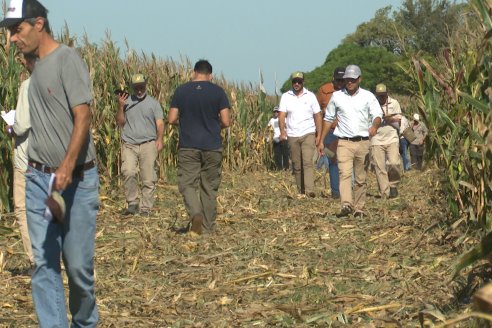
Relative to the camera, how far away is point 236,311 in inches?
324

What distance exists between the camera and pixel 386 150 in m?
17.1

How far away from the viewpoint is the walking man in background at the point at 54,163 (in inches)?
239

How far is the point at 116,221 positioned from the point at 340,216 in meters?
2.89

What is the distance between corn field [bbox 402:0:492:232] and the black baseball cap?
4.28 meters

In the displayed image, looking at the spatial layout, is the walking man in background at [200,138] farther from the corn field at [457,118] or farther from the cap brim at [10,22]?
the cap brim at [10,22]

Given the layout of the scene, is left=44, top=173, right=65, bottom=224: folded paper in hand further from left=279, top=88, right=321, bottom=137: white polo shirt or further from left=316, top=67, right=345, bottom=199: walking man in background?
left=279, top=88, right=321, bottom=137: white polo shirt

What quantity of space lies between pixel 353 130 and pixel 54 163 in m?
7.98

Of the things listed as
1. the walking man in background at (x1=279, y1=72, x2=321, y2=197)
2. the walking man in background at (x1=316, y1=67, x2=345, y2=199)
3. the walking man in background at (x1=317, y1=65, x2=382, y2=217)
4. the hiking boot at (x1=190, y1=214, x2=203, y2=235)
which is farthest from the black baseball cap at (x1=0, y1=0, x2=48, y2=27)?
the walking man in background at (x1=279, y1=72, x2=321, y2=197)

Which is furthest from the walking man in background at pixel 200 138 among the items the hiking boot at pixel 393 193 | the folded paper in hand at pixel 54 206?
the folded paper in hand at pixel 54 206

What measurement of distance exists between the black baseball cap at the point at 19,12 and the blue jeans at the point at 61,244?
801mm

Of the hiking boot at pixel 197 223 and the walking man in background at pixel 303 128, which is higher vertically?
the walking man in background at pixel 303 128

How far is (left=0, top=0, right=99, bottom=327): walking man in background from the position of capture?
6059 millimetres

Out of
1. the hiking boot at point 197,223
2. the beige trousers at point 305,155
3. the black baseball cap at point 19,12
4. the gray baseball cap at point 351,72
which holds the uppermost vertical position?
the black baseball cap at point 19,12

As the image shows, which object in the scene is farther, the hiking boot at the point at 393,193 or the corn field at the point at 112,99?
the hiking boot at the point at 393,193
